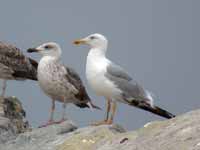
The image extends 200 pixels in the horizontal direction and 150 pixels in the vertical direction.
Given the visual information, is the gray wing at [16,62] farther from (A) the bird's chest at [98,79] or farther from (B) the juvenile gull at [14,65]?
(A) the bird's chest at [98,79]

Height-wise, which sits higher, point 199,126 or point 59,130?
point 199,126

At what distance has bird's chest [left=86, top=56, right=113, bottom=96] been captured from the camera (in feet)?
36.5

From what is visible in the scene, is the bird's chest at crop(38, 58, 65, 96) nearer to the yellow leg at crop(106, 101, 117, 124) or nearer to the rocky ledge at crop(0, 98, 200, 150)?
the yellow leg at crop(106, 101, 117, 124)

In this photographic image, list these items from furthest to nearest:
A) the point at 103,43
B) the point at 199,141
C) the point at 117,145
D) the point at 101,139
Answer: the point at 103,43, the point at 101,139, the point at 117,145, the point at 199,141

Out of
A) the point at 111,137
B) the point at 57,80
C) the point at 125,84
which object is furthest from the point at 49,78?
the point at 111,137

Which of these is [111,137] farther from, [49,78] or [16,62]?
[16,62]

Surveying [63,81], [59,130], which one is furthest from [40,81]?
[59,130]

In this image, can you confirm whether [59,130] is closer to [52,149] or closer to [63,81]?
[52,149]

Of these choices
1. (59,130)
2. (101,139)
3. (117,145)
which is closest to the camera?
(117,145)

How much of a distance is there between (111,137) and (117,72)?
11.6 ft

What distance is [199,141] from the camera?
650 centimetres

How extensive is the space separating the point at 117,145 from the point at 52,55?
562 cm

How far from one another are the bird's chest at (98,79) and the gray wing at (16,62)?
3227 mm

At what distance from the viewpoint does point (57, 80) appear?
12.5 metres
